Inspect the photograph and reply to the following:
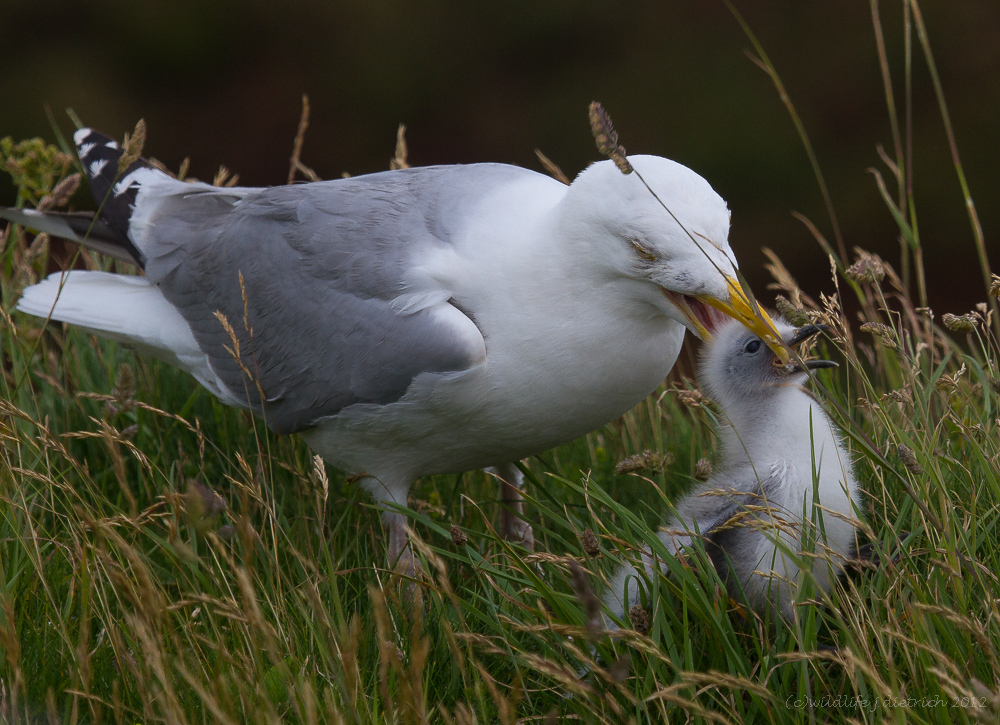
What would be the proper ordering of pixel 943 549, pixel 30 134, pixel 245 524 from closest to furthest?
pixel 245 524, pixel 943 549, pixel 30 134

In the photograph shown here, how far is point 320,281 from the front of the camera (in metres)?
3.28

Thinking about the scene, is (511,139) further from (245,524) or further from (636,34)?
(245,524)

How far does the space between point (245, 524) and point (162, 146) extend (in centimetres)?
888

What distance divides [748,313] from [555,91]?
8.22 m

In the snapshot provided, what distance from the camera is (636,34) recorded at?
1062cm

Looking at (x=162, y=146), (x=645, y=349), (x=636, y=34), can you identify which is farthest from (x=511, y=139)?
(x=645, y=349)

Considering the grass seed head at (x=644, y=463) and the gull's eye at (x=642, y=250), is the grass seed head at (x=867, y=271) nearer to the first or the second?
the gull's eye at (x=642, y=250)

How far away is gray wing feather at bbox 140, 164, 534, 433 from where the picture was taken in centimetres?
308

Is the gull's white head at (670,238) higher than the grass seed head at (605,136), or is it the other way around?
the grass seed head at (605,136)

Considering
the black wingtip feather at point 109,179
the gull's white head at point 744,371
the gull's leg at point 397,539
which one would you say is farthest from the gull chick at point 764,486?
the black wingtip feather at point 109,179

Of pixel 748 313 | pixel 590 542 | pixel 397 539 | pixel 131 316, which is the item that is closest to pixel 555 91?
pixel 131 316

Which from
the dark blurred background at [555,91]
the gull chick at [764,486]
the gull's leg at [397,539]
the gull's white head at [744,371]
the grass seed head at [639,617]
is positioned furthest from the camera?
the dark blurred background at [555,91]

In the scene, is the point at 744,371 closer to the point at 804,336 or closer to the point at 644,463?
the point at 804,336

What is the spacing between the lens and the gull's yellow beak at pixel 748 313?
259 cm
